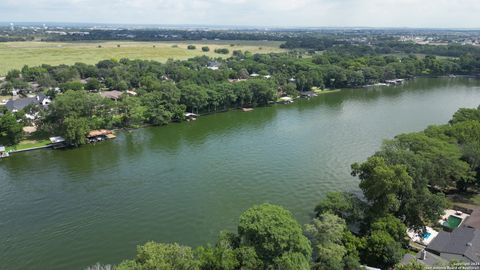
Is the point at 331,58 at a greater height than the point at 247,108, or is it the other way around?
the point at 331,58

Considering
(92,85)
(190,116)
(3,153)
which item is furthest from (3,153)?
(92,85)

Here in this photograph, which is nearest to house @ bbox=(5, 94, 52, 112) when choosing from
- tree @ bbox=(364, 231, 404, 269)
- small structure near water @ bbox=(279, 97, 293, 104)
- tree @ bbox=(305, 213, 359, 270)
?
small structure near water @ bbox=(279, 97, 293, 104)

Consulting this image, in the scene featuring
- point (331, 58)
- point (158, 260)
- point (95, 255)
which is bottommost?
point (95, 255)

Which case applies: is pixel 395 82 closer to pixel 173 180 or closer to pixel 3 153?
pixel 173 180

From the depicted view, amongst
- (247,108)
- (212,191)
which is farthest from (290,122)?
(212,191)

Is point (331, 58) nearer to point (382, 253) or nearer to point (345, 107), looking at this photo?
point (345, 107)

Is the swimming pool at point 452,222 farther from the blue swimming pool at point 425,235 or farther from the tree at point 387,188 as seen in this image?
the tree at point 387,188
